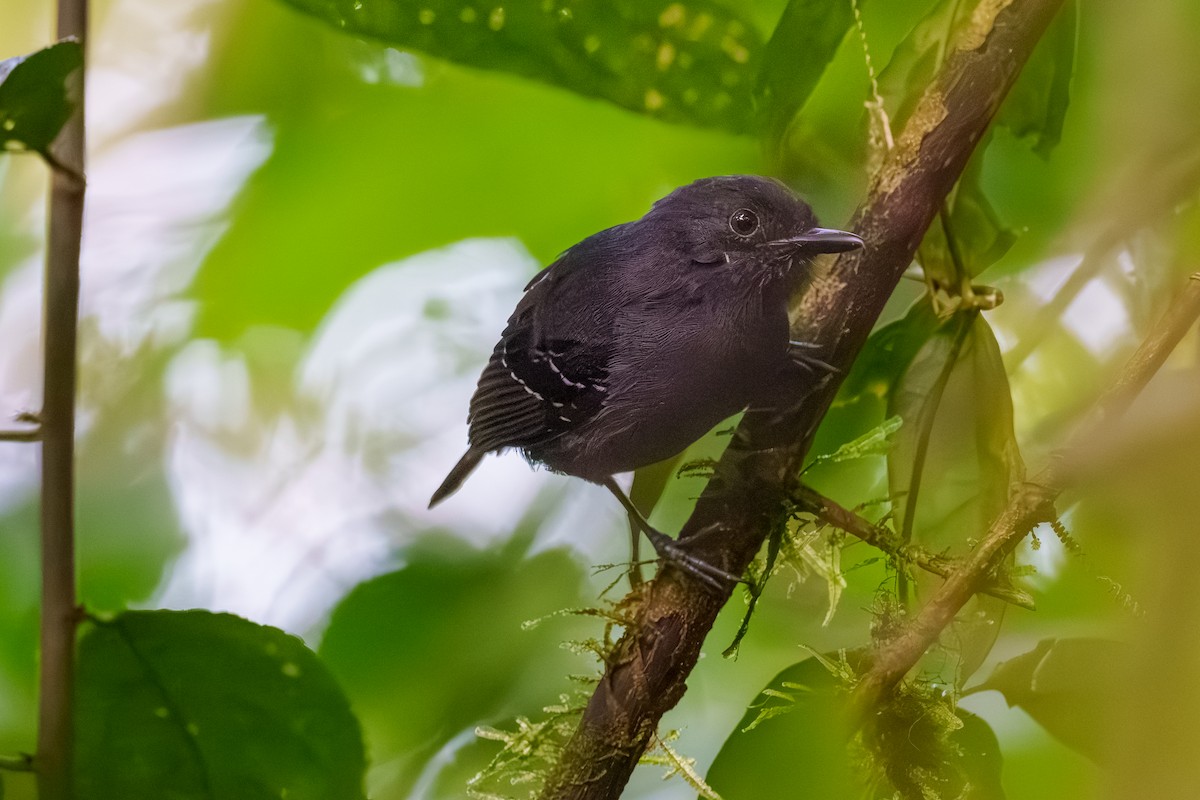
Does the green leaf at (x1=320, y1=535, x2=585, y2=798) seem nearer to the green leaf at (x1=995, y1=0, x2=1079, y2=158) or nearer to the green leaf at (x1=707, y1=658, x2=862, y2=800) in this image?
the green leaf at (x1=707, y1=658, x2=862, y2=800)

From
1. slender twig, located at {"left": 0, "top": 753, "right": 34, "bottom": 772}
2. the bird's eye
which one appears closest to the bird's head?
the bird's eye

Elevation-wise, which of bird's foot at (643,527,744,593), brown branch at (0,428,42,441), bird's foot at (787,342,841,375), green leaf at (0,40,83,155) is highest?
green leaf at (0,40,83,155)

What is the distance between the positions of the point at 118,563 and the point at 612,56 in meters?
0.57

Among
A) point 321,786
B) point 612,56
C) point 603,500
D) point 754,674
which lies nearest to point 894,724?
point 754,674

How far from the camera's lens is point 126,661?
647 millimetres

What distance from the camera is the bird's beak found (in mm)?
563

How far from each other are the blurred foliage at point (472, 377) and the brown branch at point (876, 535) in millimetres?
23

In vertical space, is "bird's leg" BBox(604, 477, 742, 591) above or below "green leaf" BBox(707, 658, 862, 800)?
above

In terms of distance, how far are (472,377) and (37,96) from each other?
347 millimetres

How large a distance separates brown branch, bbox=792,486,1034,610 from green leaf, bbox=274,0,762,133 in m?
0.29

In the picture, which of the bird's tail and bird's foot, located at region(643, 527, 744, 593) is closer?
bird's foot, located at region(643, 527, 744, 593)

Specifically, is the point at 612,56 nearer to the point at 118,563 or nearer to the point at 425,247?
the point at 425,247

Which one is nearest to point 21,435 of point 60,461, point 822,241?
A: point 60,461

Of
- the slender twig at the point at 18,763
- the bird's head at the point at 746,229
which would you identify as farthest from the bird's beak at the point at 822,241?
the slender twig at the point at 18,763
